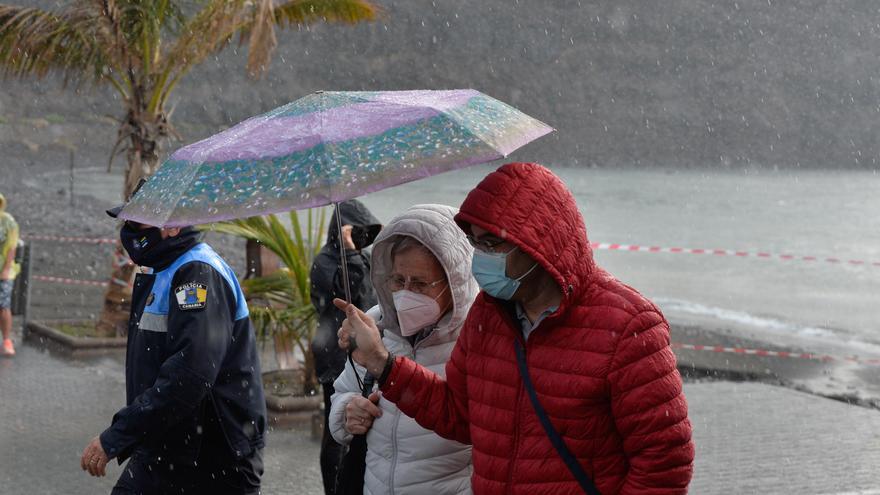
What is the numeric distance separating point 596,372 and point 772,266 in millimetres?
22849

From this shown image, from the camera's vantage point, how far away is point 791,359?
38.7 ft

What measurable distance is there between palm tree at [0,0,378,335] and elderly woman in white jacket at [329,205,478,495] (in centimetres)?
732

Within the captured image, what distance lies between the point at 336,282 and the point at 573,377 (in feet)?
8.64

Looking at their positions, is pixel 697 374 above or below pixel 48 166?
above

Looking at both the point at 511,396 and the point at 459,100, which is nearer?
the point at 511,396

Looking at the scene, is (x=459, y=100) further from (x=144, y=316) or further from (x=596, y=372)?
(x=144, y=316)

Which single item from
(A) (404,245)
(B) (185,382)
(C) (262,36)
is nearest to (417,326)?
(A) (404,245)

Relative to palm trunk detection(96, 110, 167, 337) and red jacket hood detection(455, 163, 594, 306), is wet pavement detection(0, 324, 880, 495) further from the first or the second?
red jacket hood detection(455, 163, 594, 306)

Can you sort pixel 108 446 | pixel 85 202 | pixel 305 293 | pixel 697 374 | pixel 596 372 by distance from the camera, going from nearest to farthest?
pixel 596 372 → pixel 108 446 → pixel 305 293 → pixel 697 374 → pixel 85 202

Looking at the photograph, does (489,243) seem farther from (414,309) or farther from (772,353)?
(772,353)

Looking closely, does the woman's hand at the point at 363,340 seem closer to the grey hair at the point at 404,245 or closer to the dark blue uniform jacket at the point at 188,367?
the grey hair at the point at 404,245

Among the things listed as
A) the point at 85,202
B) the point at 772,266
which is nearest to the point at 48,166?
the point at 85,202

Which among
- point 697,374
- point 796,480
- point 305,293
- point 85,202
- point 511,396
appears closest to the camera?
point 511,396

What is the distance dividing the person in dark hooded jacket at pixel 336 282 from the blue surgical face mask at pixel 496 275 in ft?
7.70
